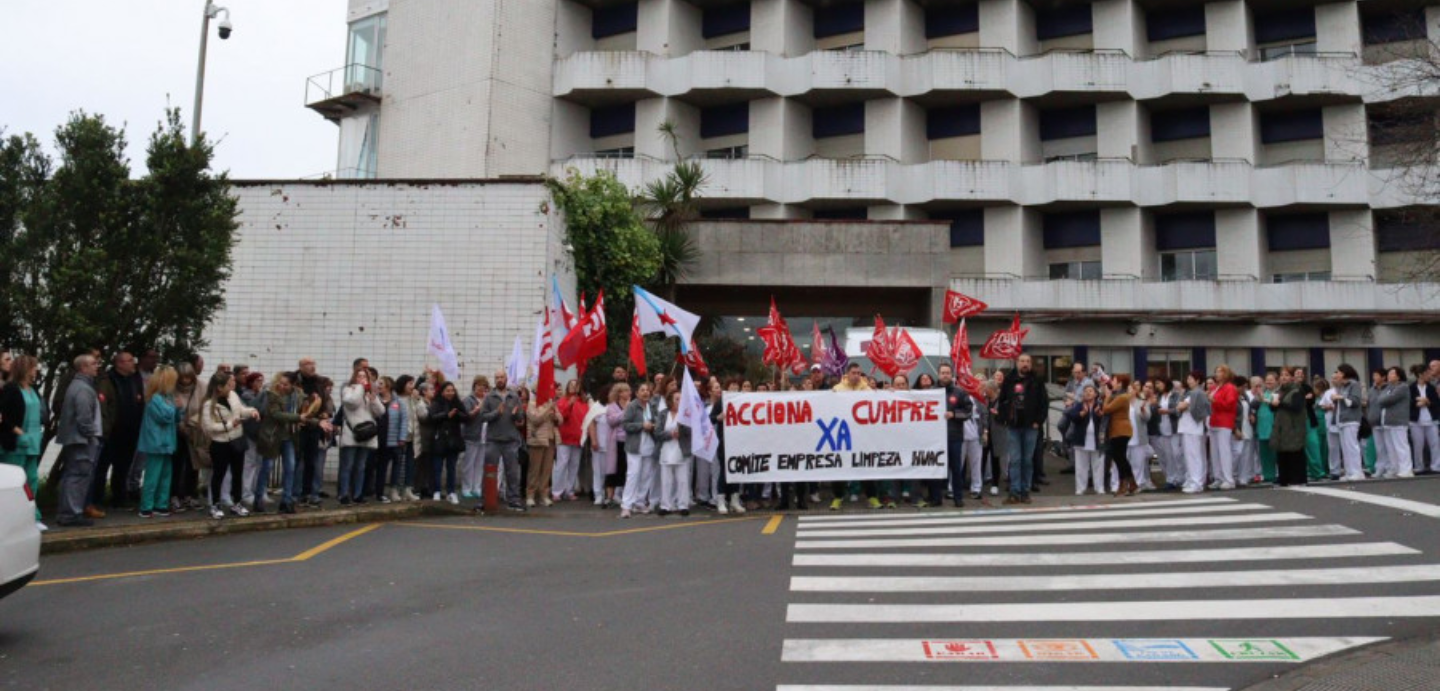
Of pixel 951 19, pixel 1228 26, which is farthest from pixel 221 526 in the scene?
pixel 1228 26

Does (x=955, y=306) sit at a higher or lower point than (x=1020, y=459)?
higher

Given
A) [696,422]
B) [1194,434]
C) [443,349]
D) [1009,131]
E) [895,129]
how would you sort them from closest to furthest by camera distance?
[696,422] → [1194,434] → [443,349] → [1009,131] → [895,129]

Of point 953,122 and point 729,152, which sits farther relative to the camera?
point 729,152

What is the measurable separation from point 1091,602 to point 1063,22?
111ft

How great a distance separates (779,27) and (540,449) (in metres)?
25.9

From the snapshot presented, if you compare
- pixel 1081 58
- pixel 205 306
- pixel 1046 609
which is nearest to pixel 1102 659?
pixel 1046 609

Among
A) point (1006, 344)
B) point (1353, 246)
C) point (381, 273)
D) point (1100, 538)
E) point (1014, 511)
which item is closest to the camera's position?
point (1100, 538)

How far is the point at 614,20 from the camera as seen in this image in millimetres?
38062

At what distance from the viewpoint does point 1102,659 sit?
5.71 m

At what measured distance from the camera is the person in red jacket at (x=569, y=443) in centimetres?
1462

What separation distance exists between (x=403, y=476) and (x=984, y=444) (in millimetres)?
8904

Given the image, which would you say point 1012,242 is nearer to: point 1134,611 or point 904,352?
point 904,352

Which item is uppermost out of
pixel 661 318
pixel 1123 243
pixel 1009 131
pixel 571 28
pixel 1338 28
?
pixel 571 28

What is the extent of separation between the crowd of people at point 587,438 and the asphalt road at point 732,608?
1.69m
